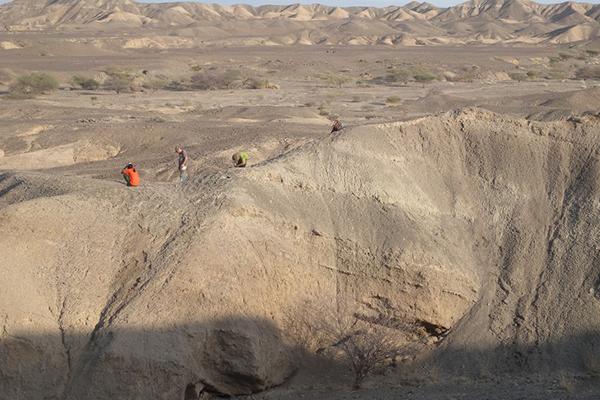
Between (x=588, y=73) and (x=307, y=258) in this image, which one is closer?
(x=307, y=258)

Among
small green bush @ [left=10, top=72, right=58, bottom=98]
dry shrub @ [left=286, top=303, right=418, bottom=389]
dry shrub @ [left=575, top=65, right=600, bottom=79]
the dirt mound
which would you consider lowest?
small green bush @ [left=10, top=72, right=58, bottom=98]

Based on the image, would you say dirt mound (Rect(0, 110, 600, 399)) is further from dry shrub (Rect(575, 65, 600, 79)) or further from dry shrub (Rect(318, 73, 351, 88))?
dry shrub (Rect(575, 65, 600, 79))

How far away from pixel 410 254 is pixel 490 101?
101 ft

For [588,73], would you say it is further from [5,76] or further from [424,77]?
[5,76]

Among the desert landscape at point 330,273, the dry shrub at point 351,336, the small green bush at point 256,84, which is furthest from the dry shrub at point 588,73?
the dry shrub at point 351,336

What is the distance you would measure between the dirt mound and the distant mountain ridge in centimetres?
9512

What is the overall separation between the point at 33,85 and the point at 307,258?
38.9m

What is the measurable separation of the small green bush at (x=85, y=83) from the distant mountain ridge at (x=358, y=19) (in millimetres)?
59954

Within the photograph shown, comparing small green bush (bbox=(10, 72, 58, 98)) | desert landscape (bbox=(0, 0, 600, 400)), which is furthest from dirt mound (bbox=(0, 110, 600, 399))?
small green bush (bbox=(10, 72, 58, 98))

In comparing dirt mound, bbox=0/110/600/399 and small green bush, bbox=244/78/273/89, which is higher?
dirt mound, bbox=0/110/600/399

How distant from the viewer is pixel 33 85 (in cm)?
4622

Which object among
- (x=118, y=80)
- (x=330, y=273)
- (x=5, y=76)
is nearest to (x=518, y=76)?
(x=118, y=80)

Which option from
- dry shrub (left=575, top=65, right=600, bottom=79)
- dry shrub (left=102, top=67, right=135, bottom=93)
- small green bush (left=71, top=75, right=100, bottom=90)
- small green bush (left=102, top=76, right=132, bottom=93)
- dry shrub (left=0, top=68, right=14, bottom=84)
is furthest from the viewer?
dry shrub (left=575, top=65, right=600, bottom=79)

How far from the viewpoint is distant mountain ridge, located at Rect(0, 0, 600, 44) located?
379 feet
